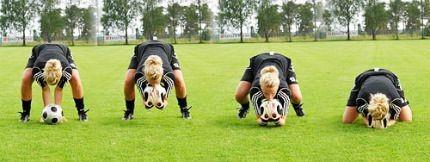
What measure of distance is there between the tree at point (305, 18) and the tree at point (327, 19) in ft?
9.98

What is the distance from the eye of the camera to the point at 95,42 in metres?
86.7

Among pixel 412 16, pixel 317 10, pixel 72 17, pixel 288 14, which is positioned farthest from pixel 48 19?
pixel 412 16

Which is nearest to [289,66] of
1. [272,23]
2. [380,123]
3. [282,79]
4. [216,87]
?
[282,79]

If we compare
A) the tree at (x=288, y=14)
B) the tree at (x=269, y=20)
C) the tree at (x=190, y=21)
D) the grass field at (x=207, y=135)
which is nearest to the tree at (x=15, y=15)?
the tree at (x=190, y=21)

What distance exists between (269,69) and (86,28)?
81.4 meters

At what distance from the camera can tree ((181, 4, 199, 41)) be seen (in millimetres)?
93694

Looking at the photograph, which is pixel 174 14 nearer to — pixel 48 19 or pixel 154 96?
pixel 48 19

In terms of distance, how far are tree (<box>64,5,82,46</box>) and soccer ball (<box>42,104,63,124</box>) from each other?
263 ft

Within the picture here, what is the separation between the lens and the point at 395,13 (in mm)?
95938

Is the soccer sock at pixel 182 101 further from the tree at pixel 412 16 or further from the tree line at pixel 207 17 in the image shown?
the tree at pixel 412 16

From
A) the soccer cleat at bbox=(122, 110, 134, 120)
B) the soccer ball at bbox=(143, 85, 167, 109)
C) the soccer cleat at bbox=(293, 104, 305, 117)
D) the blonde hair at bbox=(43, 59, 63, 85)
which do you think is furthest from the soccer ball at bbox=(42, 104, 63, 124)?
the soccer cleat at bbox=(293, 104, 305, 117)

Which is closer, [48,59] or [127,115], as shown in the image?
[48,59]

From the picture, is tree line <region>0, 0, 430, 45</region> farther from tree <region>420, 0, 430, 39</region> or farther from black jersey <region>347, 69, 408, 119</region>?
black jersey <region>347, 69, 408, 119</region>

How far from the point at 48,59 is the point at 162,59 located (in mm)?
2185
